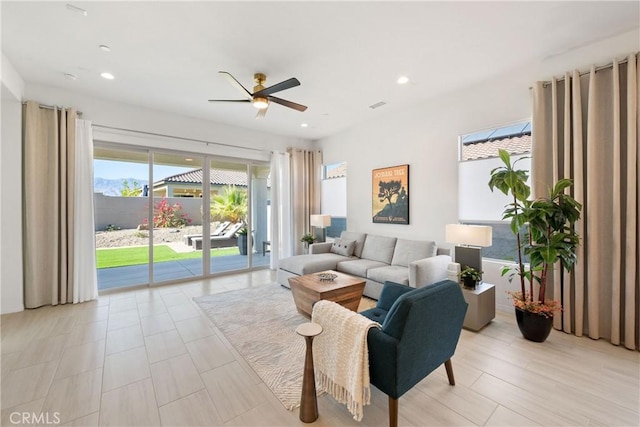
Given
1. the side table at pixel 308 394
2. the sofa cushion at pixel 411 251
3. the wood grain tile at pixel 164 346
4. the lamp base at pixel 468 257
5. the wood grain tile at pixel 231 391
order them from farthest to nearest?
1. the sofa cushion at pixel 411 251
2. the lamp base at pixel 468 257
3. the wood grain tile at pixel 164 346
4. the wood grain tile at pixel 231 391
5. the side table at pixel 308 394

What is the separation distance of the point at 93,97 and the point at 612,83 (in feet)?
21.8

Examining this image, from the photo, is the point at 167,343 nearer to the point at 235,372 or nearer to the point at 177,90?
the point at 235,372

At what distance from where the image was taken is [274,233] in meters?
6.01

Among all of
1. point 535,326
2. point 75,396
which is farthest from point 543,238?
point 75,396

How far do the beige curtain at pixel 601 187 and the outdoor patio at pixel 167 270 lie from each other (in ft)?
17.5

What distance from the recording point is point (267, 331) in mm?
2963

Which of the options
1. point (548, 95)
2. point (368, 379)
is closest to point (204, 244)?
point (368, 379)

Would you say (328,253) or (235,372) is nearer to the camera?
(235,372)

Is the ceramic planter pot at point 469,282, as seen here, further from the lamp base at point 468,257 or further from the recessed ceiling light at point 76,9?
the recessed ceiling light at point 76,9

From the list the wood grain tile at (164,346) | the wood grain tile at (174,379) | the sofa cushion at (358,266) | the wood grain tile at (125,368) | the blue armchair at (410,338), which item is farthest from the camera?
the sofa cushion at (358,266)

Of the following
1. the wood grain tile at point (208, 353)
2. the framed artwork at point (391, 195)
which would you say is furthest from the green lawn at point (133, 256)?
the framed artwork at point (391, 195)

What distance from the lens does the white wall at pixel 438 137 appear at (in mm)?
3047

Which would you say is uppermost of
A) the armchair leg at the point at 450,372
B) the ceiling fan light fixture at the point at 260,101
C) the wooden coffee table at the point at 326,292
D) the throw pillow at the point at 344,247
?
the ceiling fan light fixture at the point at 260,101

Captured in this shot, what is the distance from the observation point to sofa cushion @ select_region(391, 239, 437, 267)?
399cm
